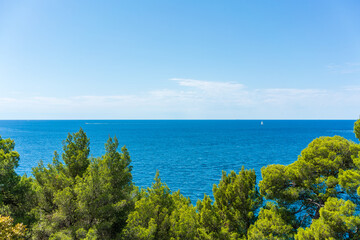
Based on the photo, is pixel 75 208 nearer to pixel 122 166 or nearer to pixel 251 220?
pixel 122 166

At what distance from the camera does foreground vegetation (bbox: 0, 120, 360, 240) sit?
15.9 m

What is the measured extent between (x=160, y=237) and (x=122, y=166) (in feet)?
21.0

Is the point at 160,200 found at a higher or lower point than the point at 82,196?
lower

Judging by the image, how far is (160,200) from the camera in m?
17.9

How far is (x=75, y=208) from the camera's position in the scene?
16.8m

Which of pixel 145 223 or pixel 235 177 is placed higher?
pixel 235 177

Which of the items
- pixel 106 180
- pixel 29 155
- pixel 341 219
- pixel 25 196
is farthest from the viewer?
pixel 29 155

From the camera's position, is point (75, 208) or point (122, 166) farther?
point (122, 166)

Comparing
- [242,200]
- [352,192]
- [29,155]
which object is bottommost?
[29,155]

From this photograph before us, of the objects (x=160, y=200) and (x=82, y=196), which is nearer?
(x=82, y=196)

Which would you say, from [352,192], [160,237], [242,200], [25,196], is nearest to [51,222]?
[25,196]

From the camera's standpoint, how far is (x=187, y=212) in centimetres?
1708

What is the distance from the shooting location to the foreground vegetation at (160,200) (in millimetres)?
15883

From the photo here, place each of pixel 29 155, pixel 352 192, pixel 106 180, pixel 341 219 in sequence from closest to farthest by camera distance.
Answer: pixel 341 219
pixel 352 192
pixel 106 180
pixel 29 155
